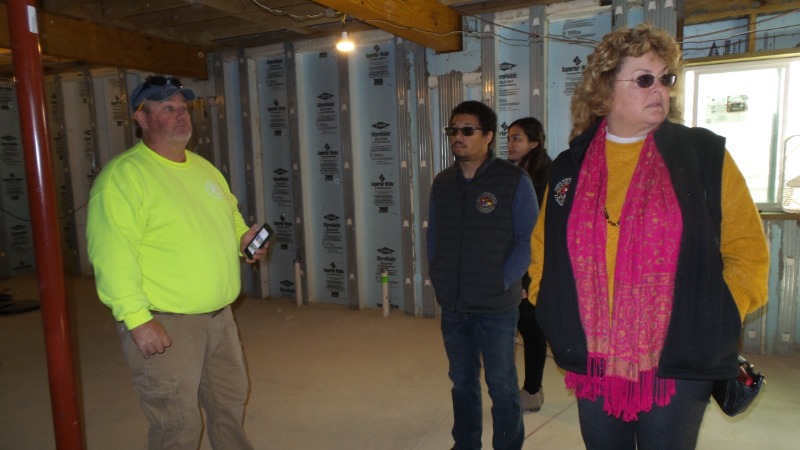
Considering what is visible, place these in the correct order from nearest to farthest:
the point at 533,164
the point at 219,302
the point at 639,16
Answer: the point at 219,302
the point at 533,164
the point at 639,16

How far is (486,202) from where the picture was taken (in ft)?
7.03

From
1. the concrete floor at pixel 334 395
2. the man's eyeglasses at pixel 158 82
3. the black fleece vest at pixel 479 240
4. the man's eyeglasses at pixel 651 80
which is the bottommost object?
the concrete floor at pixel 334 395

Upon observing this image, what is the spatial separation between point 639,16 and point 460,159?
8.84 feet

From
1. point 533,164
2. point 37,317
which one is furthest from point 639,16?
point 37,317

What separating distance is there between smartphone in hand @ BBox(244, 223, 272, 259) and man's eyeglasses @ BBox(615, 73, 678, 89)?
149cm

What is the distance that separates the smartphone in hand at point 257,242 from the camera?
2.20 m

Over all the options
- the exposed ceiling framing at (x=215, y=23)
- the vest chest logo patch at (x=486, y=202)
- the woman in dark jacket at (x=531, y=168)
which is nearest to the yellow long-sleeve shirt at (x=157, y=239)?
the vest chest logo patch at (x=486, y=202)

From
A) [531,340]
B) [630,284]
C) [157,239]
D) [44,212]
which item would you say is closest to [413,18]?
[531,340]

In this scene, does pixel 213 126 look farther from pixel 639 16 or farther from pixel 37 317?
pixel 639 16

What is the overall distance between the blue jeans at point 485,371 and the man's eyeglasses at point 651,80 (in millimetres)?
1064

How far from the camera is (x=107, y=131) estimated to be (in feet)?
22.3

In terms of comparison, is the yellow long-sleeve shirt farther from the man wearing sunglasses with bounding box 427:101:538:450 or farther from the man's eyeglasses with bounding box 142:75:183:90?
the man wearing sunglasses with bounding box 427:101:538:450

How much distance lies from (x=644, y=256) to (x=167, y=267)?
1.53 metres

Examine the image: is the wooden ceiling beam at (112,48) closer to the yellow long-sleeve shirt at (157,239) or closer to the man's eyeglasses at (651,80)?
the yellow long-sleeve shirt at (157,239)
